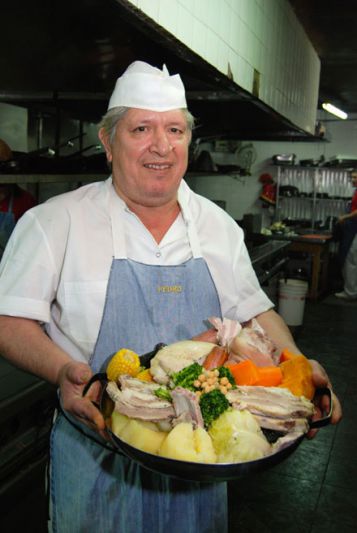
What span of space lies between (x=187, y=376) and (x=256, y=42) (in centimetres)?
300

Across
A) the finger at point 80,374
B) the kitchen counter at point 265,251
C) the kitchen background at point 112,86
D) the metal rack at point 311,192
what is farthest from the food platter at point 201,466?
the metal rack at point 311,192

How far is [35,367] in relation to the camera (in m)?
1.48

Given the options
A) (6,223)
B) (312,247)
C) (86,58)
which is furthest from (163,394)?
(312,247)

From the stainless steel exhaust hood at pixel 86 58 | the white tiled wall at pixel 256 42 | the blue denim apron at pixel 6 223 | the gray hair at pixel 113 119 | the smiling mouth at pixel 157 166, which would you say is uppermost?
the white tiled wall at pixel 256 42

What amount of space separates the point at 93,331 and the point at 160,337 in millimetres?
192

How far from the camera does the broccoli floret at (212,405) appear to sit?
3.99 ft

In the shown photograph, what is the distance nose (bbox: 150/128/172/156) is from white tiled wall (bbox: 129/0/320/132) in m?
0.46

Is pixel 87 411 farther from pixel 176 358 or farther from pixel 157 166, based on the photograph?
pixel 157 166

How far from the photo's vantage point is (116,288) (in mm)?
1614

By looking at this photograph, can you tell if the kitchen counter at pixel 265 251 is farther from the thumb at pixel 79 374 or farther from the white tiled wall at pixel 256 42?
the thumb at pixel 79 374

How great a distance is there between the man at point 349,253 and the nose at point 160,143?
24.4 ft

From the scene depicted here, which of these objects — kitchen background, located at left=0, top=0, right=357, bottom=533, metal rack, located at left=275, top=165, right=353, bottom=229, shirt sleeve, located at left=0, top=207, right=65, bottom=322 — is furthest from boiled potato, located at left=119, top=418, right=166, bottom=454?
metal rack, located at left=275, top=165, right=353, bottom=229

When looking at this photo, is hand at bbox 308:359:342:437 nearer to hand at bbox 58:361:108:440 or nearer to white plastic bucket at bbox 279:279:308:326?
hand at bbox 58:361:108:440

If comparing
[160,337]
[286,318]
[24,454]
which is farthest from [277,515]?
[286,318]
